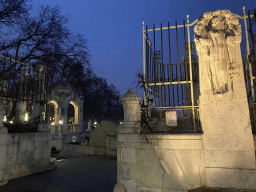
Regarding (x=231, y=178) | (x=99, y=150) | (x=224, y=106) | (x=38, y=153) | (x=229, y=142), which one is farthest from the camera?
(x=99, y=150)

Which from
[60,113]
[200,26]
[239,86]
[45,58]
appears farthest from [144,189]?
[60,113]

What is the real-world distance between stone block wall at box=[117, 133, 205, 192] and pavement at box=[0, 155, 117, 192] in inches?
58.5

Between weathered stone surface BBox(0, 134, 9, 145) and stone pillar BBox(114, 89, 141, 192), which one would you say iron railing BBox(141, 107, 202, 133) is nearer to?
stone pillar BBox(114, 89, 141, 192)

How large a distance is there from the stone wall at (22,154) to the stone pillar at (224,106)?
6.97 meters

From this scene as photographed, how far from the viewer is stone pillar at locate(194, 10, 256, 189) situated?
430 centimetres

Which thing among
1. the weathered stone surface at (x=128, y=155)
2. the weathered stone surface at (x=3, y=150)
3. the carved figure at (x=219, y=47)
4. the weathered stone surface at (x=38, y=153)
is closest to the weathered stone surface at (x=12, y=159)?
the weathered stone surface at (x=3, y=150)

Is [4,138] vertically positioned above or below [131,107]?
below

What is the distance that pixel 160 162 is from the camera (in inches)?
190

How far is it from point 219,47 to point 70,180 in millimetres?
6910

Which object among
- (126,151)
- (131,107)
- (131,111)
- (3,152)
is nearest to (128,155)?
(126,151)

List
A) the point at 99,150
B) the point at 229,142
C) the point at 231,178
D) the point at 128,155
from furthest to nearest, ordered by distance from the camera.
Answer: the point at 99,150 < the point at 128,155 < the point at 229,142 < the point at 231,178

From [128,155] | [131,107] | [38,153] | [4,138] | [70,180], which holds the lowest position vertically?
[70,180]

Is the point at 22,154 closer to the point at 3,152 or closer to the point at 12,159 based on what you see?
the point at 12,159

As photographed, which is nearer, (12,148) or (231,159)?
(231,159)
